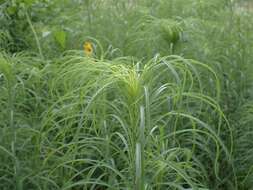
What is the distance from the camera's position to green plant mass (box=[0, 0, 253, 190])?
216 cm

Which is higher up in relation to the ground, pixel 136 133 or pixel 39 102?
pixel 136 133

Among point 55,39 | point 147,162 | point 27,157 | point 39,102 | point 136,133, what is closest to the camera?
point 136,133

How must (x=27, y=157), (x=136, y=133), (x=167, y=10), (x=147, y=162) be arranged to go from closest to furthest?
(x=136, y=133), (x=147, y=162), (x=27, y=157), (x=167, y=10)

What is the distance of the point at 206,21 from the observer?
408 cm

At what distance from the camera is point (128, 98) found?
78.5 inches

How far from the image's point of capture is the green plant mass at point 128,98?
7.10 feet

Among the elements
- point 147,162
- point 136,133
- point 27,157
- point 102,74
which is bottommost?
point 27,157

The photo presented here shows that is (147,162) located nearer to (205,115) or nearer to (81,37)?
(205,115)

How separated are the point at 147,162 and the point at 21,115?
93 centimetres

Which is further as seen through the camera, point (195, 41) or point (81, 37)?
point (81, 37)

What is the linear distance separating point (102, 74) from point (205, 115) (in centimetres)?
99

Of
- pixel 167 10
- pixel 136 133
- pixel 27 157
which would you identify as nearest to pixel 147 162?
pixel 136 133

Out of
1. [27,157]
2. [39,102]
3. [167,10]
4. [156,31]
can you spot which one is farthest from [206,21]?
[27,157]

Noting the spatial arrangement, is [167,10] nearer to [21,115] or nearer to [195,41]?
[195,41]
